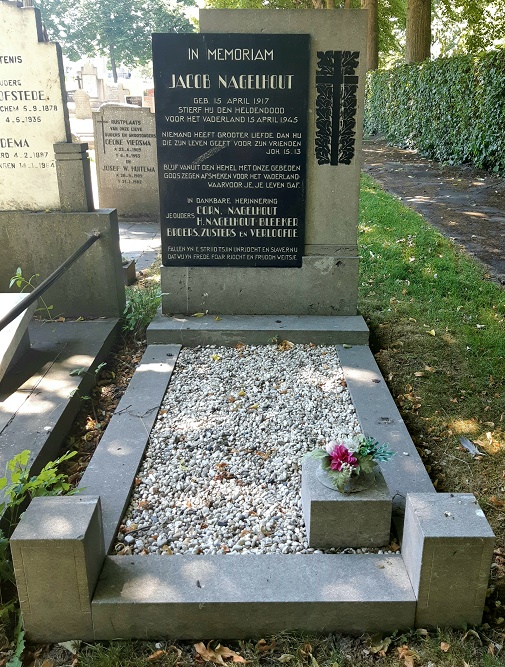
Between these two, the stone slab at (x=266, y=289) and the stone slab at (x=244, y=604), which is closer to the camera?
the stone slab at (x=244, y=604)

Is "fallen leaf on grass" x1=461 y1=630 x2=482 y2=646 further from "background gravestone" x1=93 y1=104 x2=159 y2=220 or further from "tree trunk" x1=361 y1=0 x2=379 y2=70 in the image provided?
"tree trunk" x1=361 y1=0 x2=379 y2=70

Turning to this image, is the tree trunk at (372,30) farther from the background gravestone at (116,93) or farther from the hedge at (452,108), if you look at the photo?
the background gravestone at (116,93)

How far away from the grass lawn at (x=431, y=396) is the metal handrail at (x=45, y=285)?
1.96 metres

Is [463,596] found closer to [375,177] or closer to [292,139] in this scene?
[292,139]

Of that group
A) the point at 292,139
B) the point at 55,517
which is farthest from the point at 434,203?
the point at 55,517

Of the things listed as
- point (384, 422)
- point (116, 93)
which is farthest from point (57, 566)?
point (116, 93)

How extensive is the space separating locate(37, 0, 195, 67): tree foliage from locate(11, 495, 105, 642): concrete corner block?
6747cm

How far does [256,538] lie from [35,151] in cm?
406

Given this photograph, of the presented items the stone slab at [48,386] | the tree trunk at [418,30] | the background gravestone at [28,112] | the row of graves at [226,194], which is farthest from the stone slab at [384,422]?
the tree trunk at [418,30]

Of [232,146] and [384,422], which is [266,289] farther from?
[384,422]

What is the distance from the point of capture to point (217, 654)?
2.68m

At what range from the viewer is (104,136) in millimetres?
10562

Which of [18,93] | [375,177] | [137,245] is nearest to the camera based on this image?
[18,93]

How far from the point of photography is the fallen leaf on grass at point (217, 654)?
264 cm
